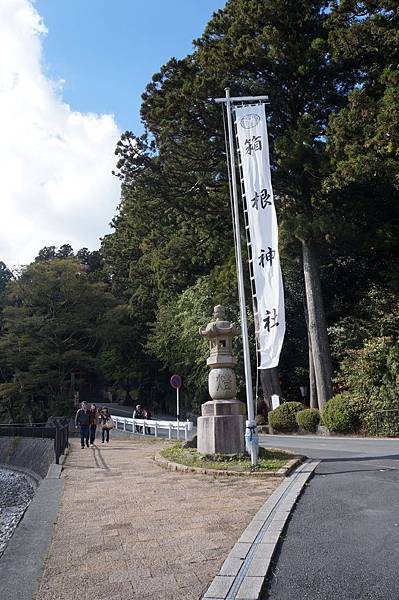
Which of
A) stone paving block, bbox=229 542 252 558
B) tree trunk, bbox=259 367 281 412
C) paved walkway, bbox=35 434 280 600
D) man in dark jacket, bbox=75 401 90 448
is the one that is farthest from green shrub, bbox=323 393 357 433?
stone paving block, bbox=229 542 252 558

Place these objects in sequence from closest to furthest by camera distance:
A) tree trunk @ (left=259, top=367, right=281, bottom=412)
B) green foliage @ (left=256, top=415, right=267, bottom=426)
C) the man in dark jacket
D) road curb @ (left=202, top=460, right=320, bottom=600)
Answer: road curb @ (left=202, top=460, right=320, bottom=600) < the man in dark jacket < tree trunk @ (left=259, top=367, right=281, bottom=412) < green foliage @ (left=256, top=415, right=267, bottom=426)

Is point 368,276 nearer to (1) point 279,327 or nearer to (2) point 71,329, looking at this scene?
(1) point 279,327

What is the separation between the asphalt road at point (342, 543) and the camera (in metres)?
3.82

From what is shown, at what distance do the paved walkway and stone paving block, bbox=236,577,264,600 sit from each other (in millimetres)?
301

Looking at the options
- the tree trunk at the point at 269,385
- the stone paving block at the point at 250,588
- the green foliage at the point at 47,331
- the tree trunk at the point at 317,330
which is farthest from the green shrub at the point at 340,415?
the green foliage at the point at 47,331

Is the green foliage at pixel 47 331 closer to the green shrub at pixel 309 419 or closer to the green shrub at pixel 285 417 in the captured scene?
the green shrub at pixel 285 417

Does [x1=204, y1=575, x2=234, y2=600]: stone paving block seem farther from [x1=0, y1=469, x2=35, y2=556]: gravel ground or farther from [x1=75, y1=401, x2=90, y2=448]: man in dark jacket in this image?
[x1=75, y1=401, x2=90, y2=448]: man in dark jacket

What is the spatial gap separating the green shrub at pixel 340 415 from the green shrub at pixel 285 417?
299cm

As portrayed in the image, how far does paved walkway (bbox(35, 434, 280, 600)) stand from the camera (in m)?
4.05

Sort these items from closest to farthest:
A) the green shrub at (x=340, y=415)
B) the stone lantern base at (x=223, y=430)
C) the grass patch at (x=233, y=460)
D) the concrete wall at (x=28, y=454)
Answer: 1. the grass patch at (x=233, y=460)
2. the stone lantern base at (x=223, y=430)
3. the concrete wall at (x=28, y=454)
4. the green shrub at (x=340, y=415)

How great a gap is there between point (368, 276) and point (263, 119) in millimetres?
16376

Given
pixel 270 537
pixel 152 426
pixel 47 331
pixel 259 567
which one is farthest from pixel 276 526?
pixel 47 331

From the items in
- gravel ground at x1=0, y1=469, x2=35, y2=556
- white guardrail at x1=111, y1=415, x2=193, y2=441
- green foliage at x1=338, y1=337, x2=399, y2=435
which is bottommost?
gravel ground at x1=0, y1=469, x2=35, y2=556

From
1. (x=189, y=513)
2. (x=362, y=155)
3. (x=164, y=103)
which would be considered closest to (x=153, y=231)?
(x=164, y=103)
